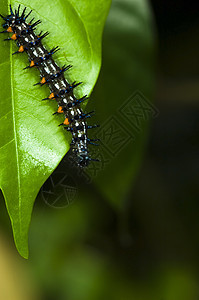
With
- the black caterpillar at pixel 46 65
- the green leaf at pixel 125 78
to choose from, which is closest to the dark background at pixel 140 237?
the green leaf at pixel 125 78

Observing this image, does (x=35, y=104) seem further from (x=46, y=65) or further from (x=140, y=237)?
(x=140, y=237)

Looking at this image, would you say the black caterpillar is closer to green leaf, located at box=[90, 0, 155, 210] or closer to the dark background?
green leaf, located at box=[90, 0, 155, 210]

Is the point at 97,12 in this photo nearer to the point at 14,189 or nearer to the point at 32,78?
the point at 32,78

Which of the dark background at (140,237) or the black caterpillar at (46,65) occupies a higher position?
the black caterpillar at (46,65)

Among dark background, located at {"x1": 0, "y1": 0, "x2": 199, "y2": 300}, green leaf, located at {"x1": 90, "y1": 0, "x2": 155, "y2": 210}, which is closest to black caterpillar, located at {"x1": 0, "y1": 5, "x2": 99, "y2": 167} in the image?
green leaf, located at {"x1": 90, "y1": 0, "x2": 155, "y2": 210}

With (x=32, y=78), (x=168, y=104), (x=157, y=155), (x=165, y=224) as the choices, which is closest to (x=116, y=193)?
(x=32, y=78)

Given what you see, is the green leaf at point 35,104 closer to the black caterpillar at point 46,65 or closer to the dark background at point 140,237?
the black caterpillar at point 46,65

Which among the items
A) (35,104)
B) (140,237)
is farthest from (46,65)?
(140,237)
